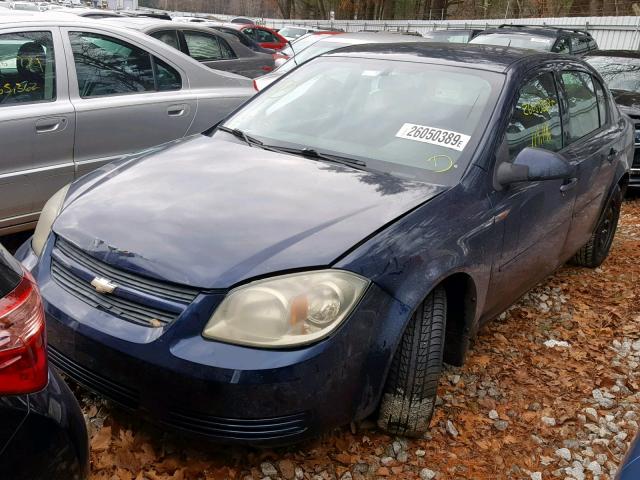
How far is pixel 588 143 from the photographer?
398 cm

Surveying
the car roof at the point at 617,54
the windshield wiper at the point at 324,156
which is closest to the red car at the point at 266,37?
the car roof at the point at 617,54

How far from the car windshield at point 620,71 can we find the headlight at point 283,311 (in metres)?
7.47

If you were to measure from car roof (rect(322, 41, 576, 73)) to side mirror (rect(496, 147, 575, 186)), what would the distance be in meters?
0.60

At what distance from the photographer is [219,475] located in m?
2.43

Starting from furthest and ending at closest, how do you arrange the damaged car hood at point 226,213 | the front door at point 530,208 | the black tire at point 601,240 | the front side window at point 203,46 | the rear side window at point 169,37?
the front side window at point 203,46 → the rear side window at point 169,37 → the black tire at point 601,240 → the front door at point 530,208 → the damaged car hood at point 226,213

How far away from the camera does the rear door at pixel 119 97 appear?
14.5 feet

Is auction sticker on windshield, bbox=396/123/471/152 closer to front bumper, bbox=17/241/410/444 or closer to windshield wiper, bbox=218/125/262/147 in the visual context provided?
windshield wiper, bbox=218/125/262/147

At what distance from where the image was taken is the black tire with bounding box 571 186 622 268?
476 centimetres

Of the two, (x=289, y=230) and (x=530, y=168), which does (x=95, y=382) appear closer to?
(x=289, y=230)

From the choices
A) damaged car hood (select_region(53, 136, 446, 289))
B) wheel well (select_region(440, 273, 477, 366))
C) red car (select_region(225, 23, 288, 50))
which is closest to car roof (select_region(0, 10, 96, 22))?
damaged car hood (select_region(53, 136, 446, 289))

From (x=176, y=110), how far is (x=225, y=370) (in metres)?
3.41

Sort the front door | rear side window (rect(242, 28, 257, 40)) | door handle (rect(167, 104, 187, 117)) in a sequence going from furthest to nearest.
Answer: rear side window (rect(242, 28, 257, 40)) < door handle (rect(167, 104, 187, 117)) < the front door

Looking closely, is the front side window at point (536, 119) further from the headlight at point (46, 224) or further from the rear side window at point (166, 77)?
the rear side window at point (166, 77)

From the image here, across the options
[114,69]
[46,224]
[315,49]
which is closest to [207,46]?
[315,49]
